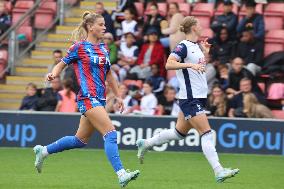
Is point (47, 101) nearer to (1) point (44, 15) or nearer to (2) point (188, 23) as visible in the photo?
(1) point (44, 15)

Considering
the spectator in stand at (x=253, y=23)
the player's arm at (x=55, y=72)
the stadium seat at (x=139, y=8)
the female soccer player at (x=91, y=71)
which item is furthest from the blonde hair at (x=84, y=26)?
the stadium seat at (x=139, y=8)

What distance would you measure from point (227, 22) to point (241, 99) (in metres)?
2.40

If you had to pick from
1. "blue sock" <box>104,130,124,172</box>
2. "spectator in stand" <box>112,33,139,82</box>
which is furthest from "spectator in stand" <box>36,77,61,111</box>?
"blue sock" <box>104,130,124,172</box>

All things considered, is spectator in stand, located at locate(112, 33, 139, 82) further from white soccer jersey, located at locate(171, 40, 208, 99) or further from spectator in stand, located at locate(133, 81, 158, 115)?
white soccer jersey, located at locate(171, 40, 208, 99)

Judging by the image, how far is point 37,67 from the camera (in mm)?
21594

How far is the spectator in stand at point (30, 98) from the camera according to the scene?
19.3m

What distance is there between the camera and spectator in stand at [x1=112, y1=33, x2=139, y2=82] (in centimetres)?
2023

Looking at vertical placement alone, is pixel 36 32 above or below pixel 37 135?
above

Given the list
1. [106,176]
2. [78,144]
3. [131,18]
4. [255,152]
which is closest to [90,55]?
[78,144]

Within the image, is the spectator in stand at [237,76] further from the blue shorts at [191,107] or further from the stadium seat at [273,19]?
the blue shorts at [191,107]

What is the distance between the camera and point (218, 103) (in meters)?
18.2

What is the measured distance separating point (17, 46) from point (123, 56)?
229cm

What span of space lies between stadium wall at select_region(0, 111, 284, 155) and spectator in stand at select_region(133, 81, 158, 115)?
87cm

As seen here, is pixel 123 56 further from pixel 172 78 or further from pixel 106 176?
pixel 106 176
